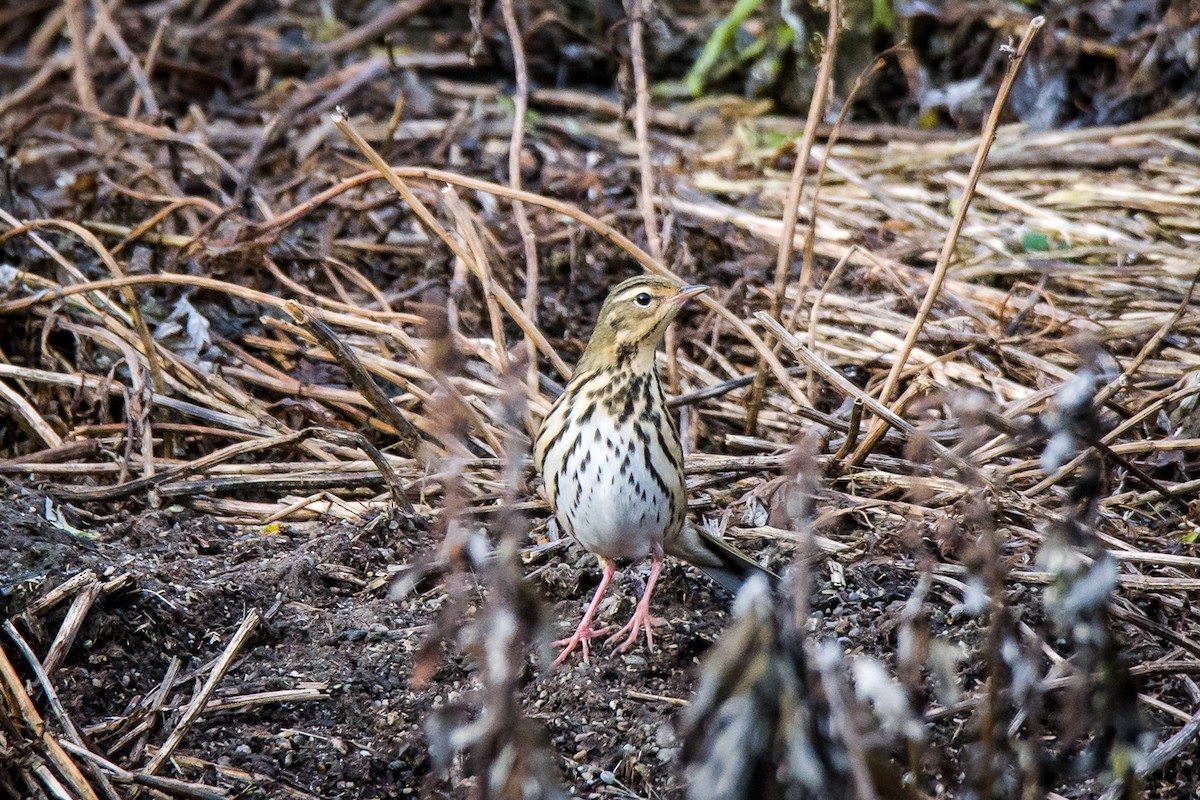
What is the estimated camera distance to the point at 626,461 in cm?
382

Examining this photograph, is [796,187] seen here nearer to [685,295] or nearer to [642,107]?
[685,295]

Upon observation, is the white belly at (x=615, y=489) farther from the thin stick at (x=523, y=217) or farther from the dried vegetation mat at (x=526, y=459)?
the thin stick at (x=523, y=217)

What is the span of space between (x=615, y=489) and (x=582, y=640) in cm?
47

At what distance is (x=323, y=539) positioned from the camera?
168 inches

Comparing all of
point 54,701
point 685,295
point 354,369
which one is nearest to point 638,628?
point 685,295

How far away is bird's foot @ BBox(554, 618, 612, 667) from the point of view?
3.82 m

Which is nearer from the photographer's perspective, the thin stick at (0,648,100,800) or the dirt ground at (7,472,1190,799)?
the thin stick at (0,648,100,800)

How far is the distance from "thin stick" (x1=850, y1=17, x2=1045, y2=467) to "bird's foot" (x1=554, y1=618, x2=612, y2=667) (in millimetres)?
1030

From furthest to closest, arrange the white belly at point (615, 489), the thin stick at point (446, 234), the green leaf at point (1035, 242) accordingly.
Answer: the green leaf at point (1035, 242), the thin stick at point (446, 234), the white belly at point (615, 489)

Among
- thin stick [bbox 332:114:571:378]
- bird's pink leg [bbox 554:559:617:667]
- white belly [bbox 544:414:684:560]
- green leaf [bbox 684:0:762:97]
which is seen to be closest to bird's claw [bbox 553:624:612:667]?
bird's pink leg [bbox 554:559:617:667]

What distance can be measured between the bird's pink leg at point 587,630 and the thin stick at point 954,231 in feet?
2.91

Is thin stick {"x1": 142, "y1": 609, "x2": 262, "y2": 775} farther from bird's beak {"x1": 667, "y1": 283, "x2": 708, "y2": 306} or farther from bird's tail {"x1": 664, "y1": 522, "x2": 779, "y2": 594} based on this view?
bird's beak {"x1": 667, "y1": 283, "x2": 708, "y2": 306}

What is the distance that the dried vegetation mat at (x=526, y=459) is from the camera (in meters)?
2.16

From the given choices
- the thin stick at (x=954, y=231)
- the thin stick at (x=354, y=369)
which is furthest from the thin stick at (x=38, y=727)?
the thin stick at (x=954, y=231)
